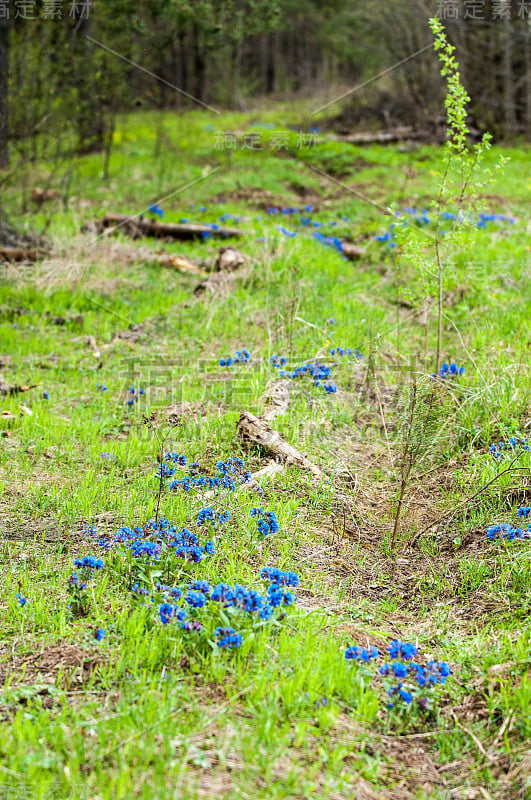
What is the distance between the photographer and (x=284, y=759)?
1.87 m

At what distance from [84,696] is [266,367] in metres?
2.78

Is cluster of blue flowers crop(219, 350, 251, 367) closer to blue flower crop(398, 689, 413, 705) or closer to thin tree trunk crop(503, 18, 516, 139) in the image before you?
blue flower crop(398, 689, 413, 705)

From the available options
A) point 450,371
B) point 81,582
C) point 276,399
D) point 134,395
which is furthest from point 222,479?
point 450,371

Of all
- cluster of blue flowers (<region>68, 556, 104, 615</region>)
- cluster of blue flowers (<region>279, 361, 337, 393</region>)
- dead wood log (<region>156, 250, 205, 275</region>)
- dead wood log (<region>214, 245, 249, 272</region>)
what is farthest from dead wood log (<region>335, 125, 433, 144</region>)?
cluster of blue flowers (<region>68, 556, 104, 615</region>)

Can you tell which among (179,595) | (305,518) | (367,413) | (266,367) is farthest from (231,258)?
(179,595)

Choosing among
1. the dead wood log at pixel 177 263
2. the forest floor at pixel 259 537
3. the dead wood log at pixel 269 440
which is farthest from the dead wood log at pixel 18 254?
the dead wood log at pixel 269 440

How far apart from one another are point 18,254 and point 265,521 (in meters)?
4.85

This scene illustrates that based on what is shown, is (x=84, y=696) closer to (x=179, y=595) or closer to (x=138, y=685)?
(x=138, y=685)

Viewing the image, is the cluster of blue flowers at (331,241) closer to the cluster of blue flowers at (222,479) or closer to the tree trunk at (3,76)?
the tree trunk at (3,76)

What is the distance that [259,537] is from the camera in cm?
292

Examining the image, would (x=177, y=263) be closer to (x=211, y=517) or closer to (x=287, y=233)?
(x=287, y=233)

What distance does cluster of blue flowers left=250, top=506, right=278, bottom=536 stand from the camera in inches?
110

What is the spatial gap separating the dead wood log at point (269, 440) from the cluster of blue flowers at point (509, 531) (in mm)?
893

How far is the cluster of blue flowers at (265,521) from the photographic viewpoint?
9.18 ft
